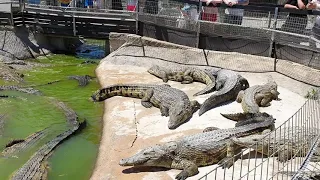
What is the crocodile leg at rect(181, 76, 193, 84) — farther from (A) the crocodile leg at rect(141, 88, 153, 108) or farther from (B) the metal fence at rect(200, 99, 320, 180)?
(B) the metal fence at rect(200, 99, 320, 180)

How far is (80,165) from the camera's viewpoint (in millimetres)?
6605

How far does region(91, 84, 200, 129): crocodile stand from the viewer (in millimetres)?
7539

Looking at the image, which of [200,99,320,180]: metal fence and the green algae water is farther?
the green algae water

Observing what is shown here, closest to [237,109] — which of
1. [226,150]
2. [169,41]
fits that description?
[226,150]

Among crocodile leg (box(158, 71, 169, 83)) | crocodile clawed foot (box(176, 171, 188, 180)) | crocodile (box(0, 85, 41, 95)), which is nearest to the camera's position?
crocodile clawed foot (box(176, 171, 188, 180))

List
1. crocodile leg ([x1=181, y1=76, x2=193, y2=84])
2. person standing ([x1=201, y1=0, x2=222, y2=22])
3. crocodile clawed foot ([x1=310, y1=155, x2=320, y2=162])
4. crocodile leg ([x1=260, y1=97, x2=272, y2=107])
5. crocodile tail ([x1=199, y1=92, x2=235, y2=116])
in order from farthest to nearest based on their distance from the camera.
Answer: person standing ([x1=201, y1=0, x2=222, y2=22])
crocodile leg ([x1=181, y1=76, x2=193, y2=84])
crocodile leg ([x1=260, y1=97, x2=272, y2=107])
crocodile tail ([x1=199, y1=92, x2=235, y2=116])
crocodile clawed foot ([x1=310, y1=155, x2=320, y2=162])

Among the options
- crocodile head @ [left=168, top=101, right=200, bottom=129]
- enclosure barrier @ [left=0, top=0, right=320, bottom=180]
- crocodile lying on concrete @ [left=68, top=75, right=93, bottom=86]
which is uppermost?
enclosure barrier @ [left=0, top=0, right=320, bottom=180]

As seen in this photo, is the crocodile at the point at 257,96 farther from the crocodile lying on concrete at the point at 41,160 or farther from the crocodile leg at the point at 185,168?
the crocodile lying on concrete at the point at 41,160

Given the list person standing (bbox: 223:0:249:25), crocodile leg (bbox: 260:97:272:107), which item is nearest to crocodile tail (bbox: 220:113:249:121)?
crocodile leg (bbox: 260:97:272:107)

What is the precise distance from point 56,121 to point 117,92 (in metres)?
1.80

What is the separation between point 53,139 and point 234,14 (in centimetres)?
628

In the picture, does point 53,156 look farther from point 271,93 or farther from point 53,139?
point 271,93

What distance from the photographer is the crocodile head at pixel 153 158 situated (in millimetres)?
5793

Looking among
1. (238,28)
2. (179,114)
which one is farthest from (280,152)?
(238,28)
